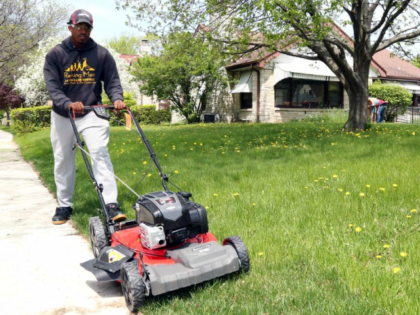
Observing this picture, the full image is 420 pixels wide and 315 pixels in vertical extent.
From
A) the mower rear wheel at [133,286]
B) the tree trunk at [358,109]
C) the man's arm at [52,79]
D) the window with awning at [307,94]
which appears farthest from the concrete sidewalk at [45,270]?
the window with awning at [307,94]

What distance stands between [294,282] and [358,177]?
295cm

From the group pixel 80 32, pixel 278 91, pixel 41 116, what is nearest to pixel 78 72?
pixel 80 32

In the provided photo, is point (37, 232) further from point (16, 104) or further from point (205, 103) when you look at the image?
point (16, 104)

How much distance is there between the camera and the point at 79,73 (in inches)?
165

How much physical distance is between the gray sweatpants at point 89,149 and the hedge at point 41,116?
535 inches

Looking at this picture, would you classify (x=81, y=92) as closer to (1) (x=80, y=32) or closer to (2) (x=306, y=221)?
(1) (x=80, y=32)

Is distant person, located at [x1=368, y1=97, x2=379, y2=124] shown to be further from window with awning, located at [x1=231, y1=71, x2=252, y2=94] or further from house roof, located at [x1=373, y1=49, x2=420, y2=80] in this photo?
house roof, located at [x1=373, y1=49, x2=420, y2=80]

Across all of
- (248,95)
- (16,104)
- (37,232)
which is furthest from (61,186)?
(16,104)

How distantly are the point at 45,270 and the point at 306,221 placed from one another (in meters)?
2.21

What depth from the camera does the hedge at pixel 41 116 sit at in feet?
68.1

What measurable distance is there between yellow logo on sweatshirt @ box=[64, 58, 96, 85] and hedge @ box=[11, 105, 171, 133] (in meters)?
A: 13.9

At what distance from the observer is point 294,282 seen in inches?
105

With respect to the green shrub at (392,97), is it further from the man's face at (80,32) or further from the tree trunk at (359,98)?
the man's face at (80,32)

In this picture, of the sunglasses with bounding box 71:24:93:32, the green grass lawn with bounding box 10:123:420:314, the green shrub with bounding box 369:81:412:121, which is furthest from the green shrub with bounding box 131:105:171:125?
the sunglasses with bounding box 71:24:93:32
